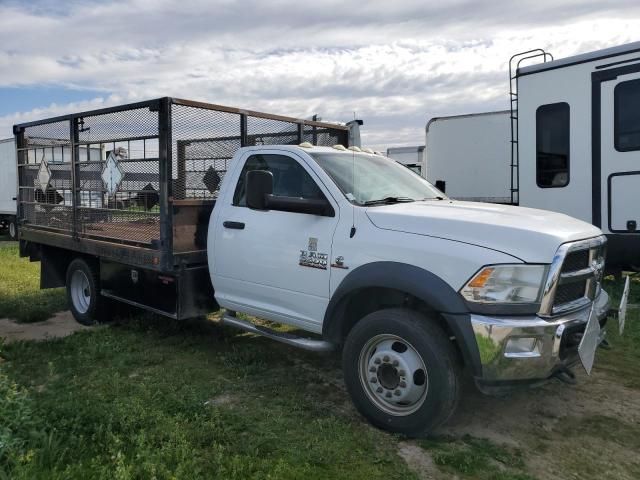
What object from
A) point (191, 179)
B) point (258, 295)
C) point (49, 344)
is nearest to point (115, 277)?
point (49, 344)

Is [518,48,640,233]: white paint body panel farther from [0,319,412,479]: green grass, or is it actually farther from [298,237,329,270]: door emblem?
[298,237,329,270]: door emblem

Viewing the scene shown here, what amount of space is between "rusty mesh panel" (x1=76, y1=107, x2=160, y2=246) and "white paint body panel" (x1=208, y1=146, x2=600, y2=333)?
82 centimetres

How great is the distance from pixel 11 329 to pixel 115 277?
1.64m

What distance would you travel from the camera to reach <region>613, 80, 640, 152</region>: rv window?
6883 millimetres

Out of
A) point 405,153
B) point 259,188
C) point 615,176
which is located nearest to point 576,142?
point 615,176

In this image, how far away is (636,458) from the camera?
11.8 feet

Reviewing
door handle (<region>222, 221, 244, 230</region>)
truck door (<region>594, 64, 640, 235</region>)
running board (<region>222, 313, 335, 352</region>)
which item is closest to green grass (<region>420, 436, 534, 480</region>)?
running board (<region>222, 313, 335, 352</region>)

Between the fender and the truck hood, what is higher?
the truck hood

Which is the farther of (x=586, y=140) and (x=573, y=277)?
(x=586, y=140)

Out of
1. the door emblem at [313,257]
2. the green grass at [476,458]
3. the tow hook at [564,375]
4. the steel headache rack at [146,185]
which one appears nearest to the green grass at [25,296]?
the steel headache rack at [146,185]

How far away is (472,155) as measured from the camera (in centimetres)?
1070

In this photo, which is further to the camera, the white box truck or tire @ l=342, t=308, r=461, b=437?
tire @ l=342, t=308, r=461, b=437

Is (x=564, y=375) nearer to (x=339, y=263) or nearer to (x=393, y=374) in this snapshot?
(x=393, y=374)

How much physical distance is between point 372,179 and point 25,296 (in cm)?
647
